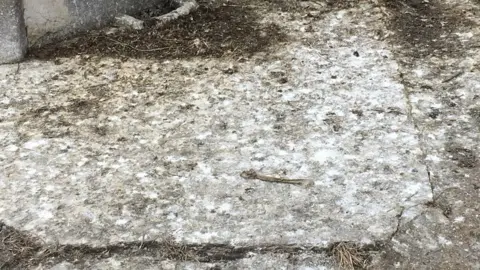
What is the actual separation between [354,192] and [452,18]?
1676 mm

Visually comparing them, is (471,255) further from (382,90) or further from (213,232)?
(382,90)

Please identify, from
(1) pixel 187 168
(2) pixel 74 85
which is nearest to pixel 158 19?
(2) pixel 74 85

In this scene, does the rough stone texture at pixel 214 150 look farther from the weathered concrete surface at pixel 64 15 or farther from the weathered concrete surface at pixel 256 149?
the weathered concrete surface at pixel 64 15

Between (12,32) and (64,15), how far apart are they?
1.03 ft

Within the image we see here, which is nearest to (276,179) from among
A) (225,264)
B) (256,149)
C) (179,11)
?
(256,149)

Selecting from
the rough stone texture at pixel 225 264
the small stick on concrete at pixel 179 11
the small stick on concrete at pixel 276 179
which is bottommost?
the rough stone texture at pixel 225 264

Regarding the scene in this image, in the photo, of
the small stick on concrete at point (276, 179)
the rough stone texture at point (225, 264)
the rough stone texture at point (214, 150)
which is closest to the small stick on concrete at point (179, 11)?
the rough stone texture at point (214, 150)

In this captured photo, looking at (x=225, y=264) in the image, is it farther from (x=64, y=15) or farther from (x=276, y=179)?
(x=64, y=15)

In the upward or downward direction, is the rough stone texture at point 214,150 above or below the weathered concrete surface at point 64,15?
below

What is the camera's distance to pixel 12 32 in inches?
131

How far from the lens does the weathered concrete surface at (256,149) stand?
7.80ft

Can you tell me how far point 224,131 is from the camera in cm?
289

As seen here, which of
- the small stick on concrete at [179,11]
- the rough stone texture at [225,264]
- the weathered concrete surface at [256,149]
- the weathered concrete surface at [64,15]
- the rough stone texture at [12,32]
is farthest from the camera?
the small stick on concrete at [179,11]

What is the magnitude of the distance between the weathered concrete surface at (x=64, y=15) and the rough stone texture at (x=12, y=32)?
7 centimetres
